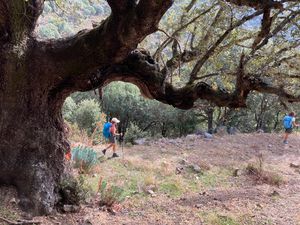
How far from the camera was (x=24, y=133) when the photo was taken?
5129mm

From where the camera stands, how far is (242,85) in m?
5.09

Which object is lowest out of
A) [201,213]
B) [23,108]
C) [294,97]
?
[201,213]

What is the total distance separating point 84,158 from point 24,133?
336 centimetres

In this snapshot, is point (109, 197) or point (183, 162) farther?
point (183, 162)

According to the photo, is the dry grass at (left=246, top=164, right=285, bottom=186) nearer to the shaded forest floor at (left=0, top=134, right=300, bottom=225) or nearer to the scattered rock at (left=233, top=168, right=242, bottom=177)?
the shaded forest floor at (left=0, top=134, right=300, bottom=225)

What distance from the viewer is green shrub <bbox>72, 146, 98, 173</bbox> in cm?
838

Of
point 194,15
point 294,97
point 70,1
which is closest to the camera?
point 294,97

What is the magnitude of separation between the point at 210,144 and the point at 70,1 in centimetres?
807

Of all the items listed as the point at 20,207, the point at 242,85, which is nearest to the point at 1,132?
the point at 20,207

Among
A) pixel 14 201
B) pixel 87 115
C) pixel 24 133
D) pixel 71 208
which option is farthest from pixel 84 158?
pixel 87 115

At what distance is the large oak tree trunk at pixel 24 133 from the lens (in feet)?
16.5

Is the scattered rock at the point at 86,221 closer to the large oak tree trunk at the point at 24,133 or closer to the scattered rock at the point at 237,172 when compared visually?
the large oak tree trunk at the point at 24,133

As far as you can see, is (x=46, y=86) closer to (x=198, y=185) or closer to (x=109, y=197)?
(x=109, y=197)

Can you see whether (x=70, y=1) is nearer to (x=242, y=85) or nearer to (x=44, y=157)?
(x=44, y=157)
